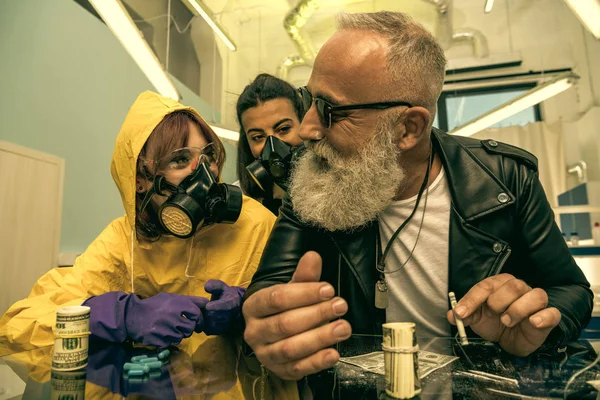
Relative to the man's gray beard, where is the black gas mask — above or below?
above

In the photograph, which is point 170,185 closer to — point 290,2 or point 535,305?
point 535,305

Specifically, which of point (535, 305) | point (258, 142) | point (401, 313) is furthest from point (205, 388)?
point (258, 142)

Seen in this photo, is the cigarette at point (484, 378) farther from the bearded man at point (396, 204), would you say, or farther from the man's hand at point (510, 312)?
the bearded man at point (396, 204)

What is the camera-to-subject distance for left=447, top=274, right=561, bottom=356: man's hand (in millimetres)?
934

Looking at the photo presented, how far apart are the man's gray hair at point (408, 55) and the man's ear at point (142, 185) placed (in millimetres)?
1013

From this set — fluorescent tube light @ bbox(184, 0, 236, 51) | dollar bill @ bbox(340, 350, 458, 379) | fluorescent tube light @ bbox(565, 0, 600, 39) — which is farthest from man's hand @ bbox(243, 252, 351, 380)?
fluorescent tube light @ bbox(184, 0, 236, 51)

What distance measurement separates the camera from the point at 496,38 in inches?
275

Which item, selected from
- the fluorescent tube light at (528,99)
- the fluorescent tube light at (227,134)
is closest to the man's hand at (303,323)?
the fluorescent tube light at (227,134)

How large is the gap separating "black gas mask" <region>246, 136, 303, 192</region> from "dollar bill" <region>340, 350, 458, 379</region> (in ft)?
3.88

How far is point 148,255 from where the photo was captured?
1.71 metres

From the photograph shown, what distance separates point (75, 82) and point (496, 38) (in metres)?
6.43

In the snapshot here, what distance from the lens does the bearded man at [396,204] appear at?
1.42 meters

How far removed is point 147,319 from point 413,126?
1.09 meters

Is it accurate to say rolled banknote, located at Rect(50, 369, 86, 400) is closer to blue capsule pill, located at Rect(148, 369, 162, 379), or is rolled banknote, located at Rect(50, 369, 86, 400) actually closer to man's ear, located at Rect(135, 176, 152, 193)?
blue capsule pill, located at Rect(148, 369, 162, 379)
